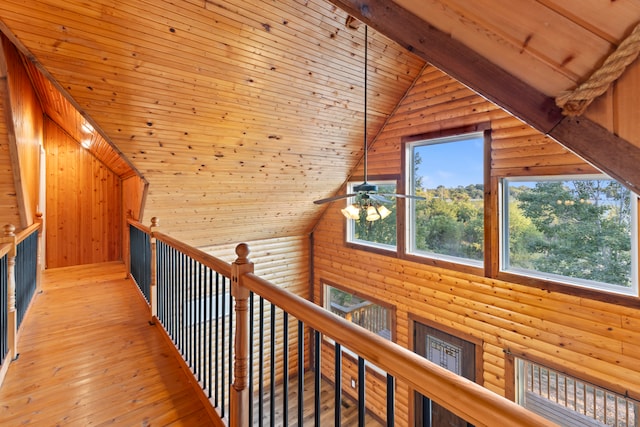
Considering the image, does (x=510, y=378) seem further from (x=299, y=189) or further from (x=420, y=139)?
(x=299, y=189)

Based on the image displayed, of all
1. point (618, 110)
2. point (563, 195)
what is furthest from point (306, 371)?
point (618, 110)

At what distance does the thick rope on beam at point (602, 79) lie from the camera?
56 cm

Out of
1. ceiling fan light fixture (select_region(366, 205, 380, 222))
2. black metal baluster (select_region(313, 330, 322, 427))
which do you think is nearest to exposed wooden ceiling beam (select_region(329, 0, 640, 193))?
black metal baluster (select_region(313, 330, 322, 427))

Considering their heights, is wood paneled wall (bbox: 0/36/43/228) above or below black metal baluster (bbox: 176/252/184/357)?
above

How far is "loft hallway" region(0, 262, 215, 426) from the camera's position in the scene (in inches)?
72.7

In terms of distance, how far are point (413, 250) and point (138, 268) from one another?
3751 mm

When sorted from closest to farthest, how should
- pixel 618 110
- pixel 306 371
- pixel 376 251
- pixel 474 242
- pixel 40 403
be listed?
pixel 618 110 < pixel 40 403 < pixel 474 242 < pixel 376 251 < pixel 306 371

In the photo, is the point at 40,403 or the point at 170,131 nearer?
the point at 40,403

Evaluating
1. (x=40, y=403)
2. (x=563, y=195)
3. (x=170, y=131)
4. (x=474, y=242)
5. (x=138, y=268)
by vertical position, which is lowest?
(x=40, y=403)

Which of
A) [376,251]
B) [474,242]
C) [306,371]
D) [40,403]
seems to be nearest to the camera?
[40,403]

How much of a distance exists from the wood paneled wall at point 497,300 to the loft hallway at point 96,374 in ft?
10.7

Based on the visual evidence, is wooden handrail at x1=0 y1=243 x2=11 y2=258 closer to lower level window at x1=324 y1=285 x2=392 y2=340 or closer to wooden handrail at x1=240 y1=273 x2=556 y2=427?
wooden handrail at x1=240 y1=273 x2=556 y2=427

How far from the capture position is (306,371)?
240 inches

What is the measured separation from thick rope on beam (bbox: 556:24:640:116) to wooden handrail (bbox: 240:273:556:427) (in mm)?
617
